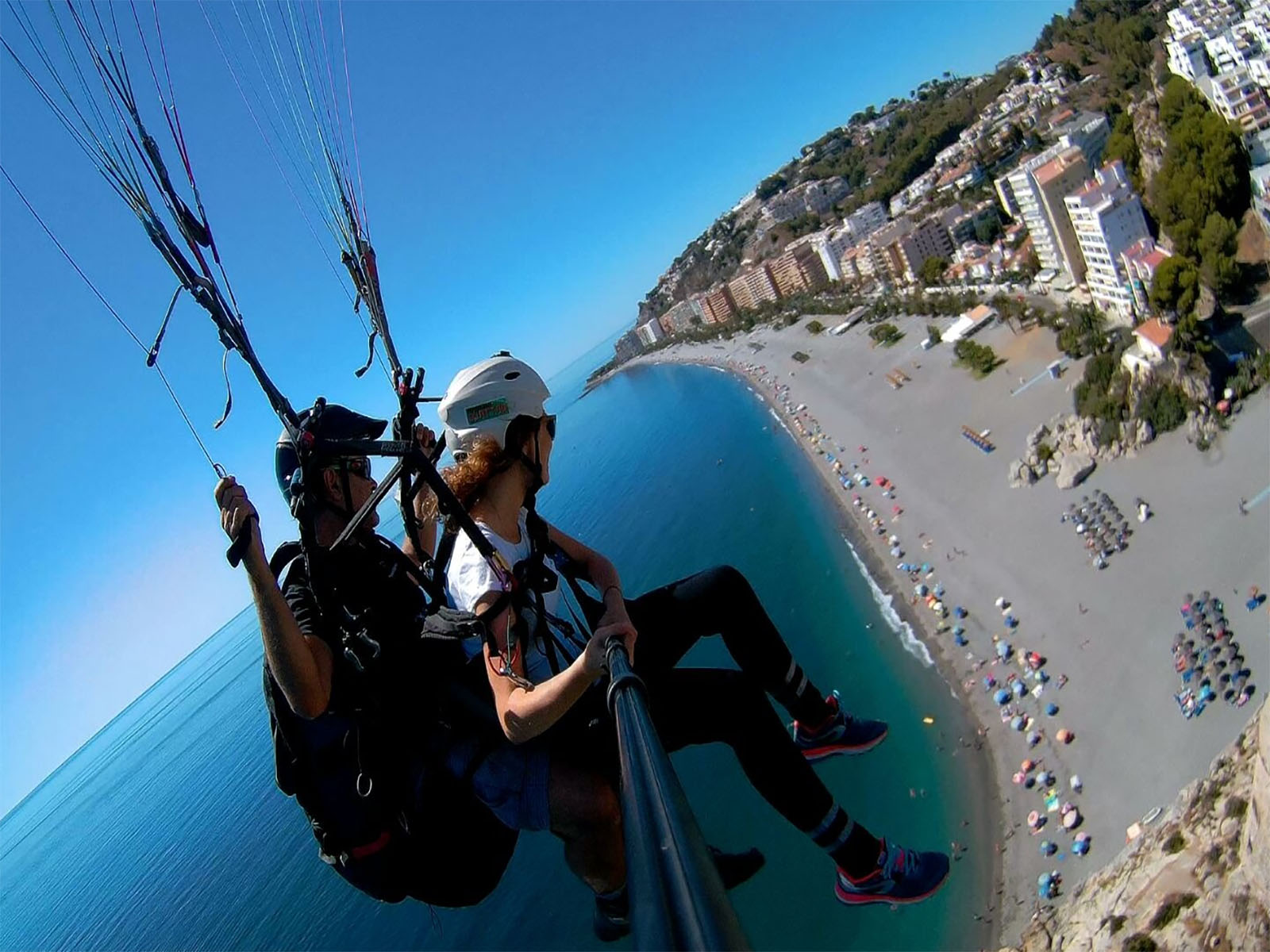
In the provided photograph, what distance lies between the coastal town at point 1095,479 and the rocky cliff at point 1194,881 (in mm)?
36

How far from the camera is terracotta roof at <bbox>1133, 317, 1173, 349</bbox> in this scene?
→ 671 inches

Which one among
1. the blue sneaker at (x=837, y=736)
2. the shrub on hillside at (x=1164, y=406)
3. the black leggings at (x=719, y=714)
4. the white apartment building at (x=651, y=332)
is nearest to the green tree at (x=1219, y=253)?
the shrub on hillside at (x=1164, y=406)

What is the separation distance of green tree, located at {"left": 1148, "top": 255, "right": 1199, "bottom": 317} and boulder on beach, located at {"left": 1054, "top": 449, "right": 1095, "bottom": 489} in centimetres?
584

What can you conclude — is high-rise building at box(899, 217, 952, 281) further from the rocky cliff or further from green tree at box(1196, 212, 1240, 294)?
the rocky cliff

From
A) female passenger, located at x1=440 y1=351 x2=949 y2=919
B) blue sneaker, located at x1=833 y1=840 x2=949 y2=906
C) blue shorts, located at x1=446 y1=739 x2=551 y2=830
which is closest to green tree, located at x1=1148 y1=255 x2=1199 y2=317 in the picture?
blue sneaker, located at x1=833 y1=840 x2=949 y2=906

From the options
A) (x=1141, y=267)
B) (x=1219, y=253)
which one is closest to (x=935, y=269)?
(x=1141, y=267)

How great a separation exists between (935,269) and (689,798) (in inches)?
1365

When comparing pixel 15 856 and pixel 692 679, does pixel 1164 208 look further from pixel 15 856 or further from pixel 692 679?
pixel 15 856

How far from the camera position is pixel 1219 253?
19969 millimetres

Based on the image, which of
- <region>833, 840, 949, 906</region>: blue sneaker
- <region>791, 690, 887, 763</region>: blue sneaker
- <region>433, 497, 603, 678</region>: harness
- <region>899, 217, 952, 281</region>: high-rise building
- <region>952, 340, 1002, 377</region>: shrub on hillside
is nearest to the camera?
<region>433, 497, 603, 678</region>: harness

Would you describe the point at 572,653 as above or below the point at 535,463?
below

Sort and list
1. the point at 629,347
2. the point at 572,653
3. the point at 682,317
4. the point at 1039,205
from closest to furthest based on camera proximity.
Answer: the point at 572,653, the point at 1039,205, the point at 682,317, the point at 629,347

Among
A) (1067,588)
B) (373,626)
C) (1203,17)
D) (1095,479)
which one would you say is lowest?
(1067,588)

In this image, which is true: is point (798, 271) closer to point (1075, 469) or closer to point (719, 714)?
point (1075, 469)
